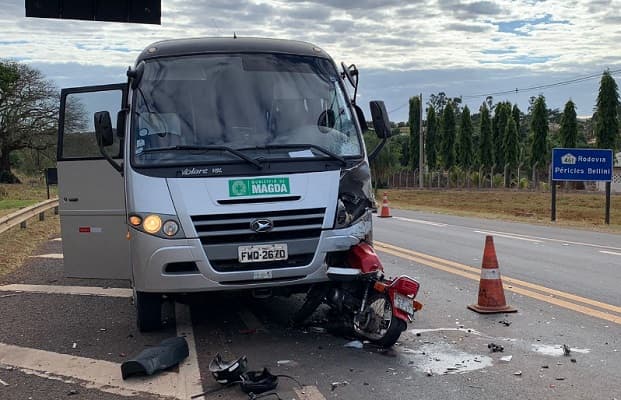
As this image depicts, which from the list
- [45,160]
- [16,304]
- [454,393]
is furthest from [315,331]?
[45,160]

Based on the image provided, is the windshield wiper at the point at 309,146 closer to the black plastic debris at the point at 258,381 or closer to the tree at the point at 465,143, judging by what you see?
the black plastic debris at the point at 258,381

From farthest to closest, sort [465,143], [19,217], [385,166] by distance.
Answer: [465,143]
[385,166]
[19,217]

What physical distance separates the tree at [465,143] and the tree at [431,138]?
6.20 metres

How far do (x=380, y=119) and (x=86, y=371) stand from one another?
378 cm

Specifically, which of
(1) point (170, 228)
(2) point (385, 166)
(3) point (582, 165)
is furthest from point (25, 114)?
(1) point (170, 228)

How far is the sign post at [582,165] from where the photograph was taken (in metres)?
22.7

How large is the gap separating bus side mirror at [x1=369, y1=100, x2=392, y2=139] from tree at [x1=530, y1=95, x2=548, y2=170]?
53.7 metres

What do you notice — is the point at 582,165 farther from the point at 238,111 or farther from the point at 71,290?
the point at 238,111

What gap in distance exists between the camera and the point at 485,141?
65.2 meters

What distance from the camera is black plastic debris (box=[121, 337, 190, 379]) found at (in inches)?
205

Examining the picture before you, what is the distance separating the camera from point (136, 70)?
667 centimetres

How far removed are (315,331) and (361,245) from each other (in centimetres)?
108

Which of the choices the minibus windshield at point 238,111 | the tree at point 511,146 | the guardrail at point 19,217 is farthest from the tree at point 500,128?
the minibus windshield at point 238,111

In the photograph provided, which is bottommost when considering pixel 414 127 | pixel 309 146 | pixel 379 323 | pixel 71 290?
pixel 71 290
